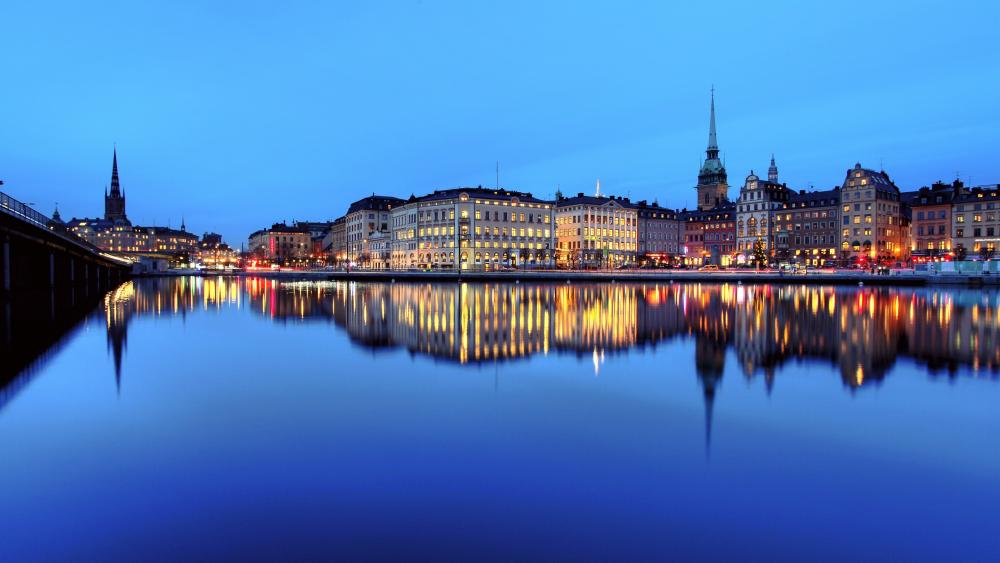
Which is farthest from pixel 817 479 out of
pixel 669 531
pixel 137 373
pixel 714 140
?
pixel 714 140

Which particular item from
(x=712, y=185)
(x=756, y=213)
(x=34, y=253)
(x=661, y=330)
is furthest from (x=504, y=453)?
(x=712, y=185)

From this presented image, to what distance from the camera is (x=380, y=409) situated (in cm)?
1193

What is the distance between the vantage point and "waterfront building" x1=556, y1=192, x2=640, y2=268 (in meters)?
125

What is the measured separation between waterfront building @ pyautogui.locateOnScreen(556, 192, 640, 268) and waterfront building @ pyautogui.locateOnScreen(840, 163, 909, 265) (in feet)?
130

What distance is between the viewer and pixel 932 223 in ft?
354

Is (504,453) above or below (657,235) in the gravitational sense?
below

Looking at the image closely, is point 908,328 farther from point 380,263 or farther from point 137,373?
point 380,263

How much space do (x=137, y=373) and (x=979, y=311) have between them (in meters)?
40.3

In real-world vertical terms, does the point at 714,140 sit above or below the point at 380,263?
above

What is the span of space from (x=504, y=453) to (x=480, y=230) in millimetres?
111750

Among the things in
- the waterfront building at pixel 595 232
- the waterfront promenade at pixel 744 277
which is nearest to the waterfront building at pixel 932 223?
the waterfront promenade at pixel 744 277

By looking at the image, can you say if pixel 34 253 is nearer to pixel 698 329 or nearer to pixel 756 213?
pixel 698 329

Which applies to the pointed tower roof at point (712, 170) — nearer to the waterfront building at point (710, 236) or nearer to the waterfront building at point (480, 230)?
the waterfront building at point (710, 236)

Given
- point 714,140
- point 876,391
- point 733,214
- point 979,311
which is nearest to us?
point 876,391
